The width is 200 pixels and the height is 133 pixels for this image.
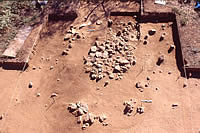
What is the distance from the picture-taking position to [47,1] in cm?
681

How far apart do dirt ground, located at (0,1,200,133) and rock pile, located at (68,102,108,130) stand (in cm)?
9

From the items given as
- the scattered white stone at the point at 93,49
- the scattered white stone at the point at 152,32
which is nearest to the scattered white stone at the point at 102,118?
the scattered white stone at the point at 93,49

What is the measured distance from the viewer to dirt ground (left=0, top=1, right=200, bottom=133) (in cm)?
432

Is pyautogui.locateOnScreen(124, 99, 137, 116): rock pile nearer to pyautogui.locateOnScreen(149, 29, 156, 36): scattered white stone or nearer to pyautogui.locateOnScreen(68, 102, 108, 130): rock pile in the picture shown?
pyautogui.locateOnScreen(68, 102, 108, 130): rock pile

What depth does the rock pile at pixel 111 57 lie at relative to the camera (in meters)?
5.02

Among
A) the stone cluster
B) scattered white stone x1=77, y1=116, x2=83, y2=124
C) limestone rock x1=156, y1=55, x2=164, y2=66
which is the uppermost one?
limestone rock x1=156, y1=55, x2=164, y2=66

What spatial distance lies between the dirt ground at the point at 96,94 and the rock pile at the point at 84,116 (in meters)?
0.09

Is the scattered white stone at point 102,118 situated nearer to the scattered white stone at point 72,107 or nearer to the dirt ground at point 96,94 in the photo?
the dirt ground at point 96,94

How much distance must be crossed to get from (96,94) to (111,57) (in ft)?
3.41

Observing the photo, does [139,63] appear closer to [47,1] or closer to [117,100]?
[117,100]

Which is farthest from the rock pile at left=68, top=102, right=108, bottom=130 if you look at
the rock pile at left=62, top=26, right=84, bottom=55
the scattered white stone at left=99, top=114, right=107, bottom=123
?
the rock pile at left=62, top=26, right=84, bottom=55

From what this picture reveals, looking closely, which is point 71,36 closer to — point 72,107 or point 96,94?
point 96,94

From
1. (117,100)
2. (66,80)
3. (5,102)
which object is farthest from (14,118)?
(117,100)

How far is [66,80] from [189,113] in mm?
2776
